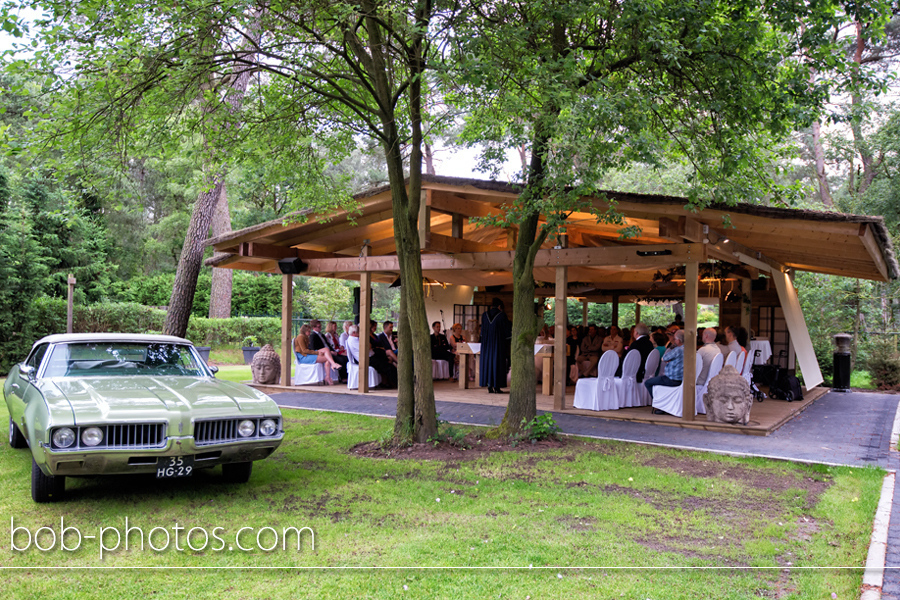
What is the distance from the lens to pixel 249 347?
2209 centimetres

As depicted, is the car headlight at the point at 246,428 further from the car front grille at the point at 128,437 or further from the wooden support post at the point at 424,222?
the wooden support post at the point at 424,222

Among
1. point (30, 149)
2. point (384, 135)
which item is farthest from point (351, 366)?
point (30, 149)

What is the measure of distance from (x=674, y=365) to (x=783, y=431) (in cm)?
175

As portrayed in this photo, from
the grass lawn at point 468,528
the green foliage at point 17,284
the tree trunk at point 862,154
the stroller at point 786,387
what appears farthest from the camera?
the tree trunk at point 862,154

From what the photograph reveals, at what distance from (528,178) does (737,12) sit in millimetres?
2898

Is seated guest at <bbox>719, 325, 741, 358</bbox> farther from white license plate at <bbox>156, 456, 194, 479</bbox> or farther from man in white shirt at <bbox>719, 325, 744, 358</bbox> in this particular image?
white license plate at <bbox>156, 456, 194, 479</bbox>

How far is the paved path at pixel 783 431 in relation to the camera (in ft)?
24.7

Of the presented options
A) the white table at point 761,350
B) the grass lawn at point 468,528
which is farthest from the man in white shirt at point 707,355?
the white table at point 761,350

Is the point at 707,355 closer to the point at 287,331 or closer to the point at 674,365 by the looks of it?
the point at 674,365

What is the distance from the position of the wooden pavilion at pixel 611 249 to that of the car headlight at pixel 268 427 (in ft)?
14.8

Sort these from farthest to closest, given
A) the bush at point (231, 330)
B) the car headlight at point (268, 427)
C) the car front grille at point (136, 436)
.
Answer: the bush at point (231, 330) → the car headlight at point (268, 427) → the car front grille at point (136, 436)

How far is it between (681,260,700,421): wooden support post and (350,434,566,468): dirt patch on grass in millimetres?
2490

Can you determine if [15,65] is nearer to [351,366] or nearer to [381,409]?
[381,409]

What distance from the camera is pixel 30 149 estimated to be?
715 centimetres
